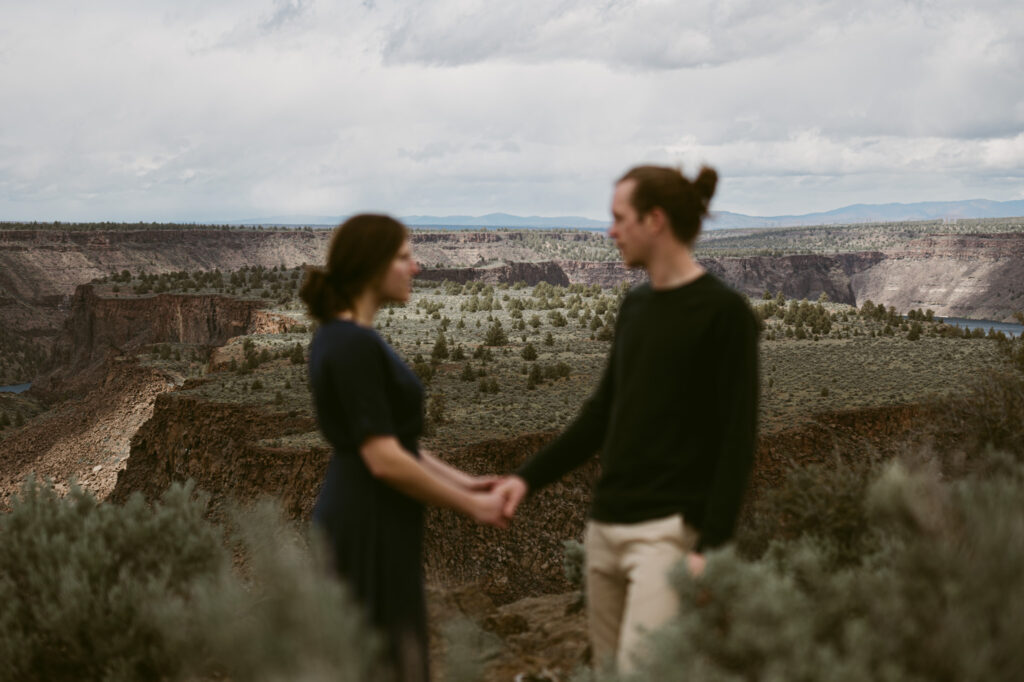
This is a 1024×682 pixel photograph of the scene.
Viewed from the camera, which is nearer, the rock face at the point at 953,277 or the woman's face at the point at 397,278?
the woman's face at the point at 397,278

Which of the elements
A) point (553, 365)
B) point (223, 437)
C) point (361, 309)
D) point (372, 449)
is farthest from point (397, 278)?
point (553, 365)

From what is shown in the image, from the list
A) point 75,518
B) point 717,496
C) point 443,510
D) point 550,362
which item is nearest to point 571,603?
point 75,518

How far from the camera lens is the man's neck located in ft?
10.7

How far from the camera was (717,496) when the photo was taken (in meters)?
3.08

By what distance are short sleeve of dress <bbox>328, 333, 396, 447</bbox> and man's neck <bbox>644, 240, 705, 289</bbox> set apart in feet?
3.53

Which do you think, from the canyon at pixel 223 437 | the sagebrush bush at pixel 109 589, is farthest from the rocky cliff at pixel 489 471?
the sagebrush bush at pixel 109 589

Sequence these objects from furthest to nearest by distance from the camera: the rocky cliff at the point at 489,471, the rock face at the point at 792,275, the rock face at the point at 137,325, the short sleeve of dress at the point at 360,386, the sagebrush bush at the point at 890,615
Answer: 1. the rock face at the point at 792,275
2. the rock face at the point at 137,325
3. the rocky cliff at the point at 489,471
4. the short sleeve of dress at the point at 360,386
5. the sagebrush bush at the point at 890,615

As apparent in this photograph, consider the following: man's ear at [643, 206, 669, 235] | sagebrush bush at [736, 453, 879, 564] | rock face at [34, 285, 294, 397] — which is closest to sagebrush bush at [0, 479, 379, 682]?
man's ear at [643, 206, 669, 235]

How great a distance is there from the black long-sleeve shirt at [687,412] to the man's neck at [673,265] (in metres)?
0.04

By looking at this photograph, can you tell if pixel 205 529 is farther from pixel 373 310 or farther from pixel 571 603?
pixel 571 603

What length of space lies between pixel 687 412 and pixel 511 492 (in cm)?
78

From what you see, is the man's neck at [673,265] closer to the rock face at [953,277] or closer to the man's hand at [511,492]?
the man's hand at [511,492]

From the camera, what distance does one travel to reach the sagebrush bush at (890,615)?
2.76 metres

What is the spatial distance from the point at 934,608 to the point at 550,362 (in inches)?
783
